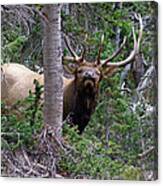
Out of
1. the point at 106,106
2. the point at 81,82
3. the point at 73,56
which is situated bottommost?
the point at 106,106

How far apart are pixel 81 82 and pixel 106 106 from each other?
16 centimetres

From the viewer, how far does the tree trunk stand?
280 cm

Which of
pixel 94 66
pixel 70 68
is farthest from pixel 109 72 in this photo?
pixel 70 68

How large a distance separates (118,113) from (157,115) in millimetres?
174

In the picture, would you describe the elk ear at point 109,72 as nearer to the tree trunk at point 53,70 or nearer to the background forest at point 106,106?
the background forest at point 106,106

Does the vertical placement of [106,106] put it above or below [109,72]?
below

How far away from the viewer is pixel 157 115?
106 inches

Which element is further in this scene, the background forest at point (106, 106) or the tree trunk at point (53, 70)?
the tree trunk at point (53, 70)

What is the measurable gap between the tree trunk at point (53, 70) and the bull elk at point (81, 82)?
0.03m

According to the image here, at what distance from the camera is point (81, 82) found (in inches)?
109

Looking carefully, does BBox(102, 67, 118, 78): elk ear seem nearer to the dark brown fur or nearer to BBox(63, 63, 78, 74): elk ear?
the dark brown fur

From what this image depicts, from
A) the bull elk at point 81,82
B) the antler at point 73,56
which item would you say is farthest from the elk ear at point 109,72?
the antler at point 73,56

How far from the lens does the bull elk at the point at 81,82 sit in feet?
8.95

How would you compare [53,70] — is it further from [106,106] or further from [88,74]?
[106,106]
